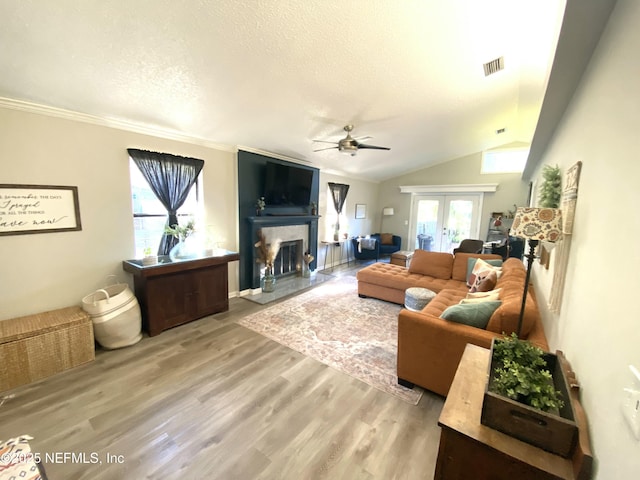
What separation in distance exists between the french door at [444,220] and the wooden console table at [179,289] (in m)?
5.98

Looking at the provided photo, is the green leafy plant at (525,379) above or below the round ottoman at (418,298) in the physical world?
above

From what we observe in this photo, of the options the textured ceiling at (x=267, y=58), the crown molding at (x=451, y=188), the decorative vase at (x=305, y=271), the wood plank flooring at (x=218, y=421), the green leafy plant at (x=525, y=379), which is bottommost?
the wood plank flooring at (x=218, y=421)

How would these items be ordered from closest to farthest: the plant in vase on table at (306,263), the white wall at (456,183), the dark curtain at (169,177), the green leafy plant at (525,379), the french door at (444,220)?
the green leafy plant at (525,379)
the dark curtain at (169,177)
the plant in vase on table at (306,263)
the white wall at (456,183)
the french door at (444,220)

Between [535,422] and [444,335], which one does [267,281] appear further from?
[535,422]

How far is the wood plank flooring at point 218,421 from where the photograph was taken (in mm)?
1624

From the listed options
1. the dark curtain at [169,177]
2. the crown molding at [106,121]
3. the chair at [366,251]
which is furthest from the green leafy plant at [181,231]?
the chair at [366,251]

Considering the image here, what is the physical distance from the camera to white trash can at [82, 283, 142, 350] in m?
2.68

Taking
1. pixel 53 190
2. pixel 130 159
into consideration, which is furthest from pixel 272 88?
pixel 53 190

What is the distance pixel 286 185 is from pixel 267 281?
5.84 ft

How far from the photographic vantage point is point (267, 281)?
15.3 feet

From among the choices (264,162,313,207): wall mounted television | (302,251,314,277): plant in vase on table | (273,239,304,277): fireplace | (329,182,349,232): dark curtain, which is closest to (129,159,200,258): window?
(264,162,313,207): wall mounted television

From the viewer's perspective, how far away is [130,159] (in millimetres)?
3119

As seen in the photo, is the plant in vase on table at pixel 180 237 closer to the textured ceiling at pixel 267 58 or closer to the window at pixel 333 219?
the textured ceiling at pixel 267 58

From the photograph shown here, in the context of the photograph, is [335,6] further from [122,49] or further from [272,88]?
[122,49]
